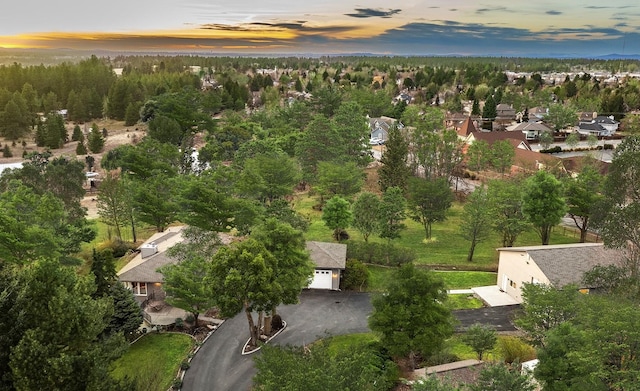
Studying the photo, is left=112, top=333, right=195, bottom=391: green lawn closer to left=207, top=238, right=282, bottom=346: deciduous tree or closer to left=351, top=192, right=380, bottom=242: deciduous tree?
left=207, top=238, right=282, bottom=346: deciduous tree

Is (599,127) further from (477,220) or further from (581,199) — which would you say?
(477,220)

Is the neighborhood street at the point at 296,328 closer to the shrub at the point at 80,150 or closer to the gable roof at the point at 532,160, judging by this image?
the gable roof at the point at 532,160

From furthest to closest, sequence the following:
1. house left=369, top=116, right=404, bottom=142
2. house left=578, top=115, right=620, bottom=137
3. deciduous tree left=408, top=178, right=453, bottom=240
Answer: house left=578, top=115, right=620, bottom=137 < house left=369, top=116, right=404, bottom=142 < deciduous tree left=408, top=178, right=453, bottom=240

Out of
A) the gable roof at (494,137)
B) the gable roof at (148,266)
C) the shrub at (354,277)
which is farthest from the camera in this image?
the gable roof at (494,137)

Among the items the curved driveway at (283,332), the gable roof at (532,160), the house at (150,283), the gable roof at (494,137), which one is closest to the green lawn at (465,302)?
the curved driveway at (283,332)

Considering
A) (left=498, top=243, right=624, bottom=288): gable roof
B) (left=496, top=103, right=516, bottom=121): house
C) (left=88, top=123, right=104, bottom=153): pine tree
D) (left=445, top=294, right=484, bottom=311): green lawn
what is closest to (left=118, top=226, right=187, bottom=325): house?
(left=445, top=294, right=484, bottom=311): green lawn

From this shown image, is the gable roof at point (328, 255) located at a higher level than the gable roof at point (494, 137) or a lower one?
lower

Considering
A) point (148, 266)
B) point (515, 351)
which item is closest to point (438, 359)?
point (515, 351)
